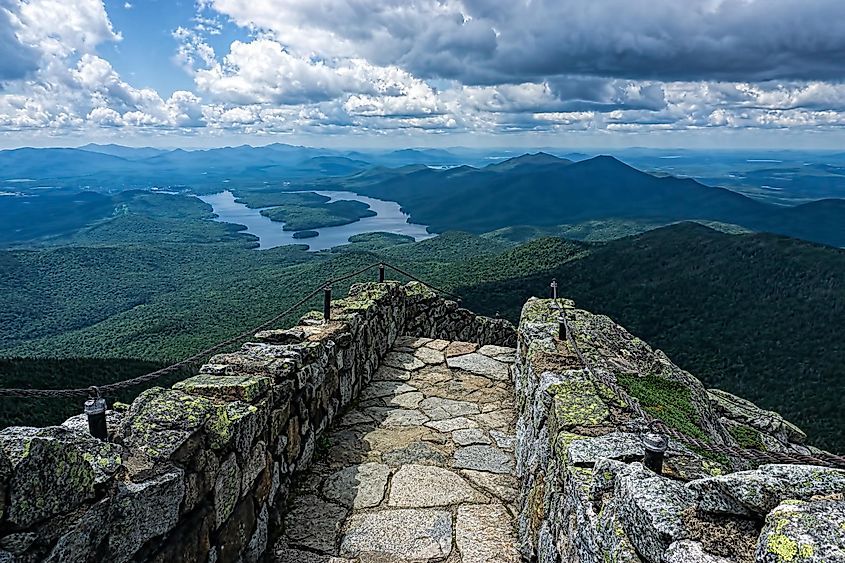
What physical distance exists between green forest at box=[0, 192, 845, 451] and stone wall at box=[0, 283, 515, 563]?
48.4ft

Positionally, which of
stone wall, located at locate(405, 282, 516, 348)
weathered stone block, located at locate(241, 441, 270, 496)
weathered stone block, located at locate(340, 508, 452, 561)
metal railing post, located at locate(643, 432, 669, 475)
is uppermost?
metal railing post, located at locate(643, 432, 669, 475)

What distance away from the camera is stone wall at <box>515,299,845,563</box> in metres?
1.80

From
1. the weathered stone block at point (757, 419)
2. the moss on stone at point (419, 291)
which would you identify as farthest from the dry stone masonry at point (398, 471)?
the moss on stone at point (419, 291)

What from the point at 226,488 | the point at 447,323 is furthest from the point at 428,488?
the point at 447,323

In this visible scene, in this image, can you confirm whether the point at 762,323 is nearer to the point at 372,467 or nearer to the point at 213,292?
the point at 372,467

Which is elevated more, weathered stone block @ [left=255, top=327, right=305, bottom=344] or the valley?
weathered stone block @ [left=255, top=327, right=305, bottom=344]

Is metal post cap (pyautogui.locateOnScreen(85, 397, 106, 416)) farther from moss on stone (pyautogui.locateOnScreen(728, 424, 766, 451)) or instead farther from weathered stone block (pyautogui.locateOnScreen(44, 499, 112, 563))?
moss on stone (pyautogui.locateOnScreen(728, 424, 766, 451))

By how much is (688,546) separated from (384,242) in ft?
460

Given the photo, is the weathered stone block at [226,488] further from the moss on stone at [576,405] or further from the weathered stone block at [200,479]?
the moss on stone at [576,405]

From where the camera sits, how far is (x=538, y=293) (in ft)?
159

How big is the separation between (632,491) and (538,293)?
47031 mm

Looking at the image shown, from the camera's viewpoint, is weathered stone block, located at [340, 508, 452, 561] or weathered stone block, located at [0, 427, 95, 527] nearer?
weathered stone block, located at [0, 427, 95, 527]

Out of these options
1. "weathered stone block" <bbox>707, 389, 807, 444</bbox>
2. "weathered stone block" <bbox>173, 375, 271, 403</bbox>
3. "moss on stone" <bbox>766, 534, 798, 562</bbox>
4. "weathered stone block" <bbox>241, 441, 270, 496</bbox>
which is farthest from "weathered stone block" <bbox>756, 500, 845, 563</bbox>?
"weathered stone block" <bbox>707, 389, 807, 444</bbox>

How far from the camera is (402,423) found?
6.21 metres
